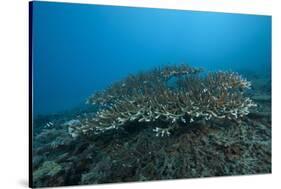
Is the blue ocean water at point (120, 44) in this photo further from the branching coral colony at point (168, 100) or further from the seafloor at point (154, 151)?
the seafloor at point (154, 151)

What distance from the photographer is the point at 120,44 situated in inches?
231

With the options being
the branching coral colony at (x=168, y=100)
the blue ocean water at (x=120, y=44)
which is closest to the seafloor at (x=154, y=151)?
the branching coral colony at (x=168, y=100)

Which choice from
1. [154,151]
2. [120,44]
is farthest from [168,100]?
[120,44]

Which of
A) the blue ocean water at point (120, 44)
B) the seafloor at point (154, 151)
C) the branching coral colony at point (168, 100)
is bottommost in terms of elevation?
the seafloor at point (154, 151)

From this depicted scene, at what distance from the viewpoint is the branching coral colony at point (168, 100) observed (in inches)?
226

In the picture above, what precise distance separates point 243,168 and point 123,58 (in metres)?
1.99

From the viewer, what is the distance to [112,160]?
18.8 feet

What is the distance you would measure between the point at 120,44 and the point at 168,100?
2.78ft

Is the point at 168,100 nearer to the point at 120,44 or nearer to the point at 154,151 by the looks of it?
the point at 154,151

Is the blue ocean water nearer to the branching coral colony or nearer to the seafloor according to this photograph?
the branching coral colony

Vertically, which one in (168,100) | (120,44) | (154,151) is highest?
(120,44)

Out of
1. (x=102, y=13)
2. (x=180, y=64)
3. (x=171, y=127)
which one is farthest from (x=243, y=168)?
(x=102, y=13)

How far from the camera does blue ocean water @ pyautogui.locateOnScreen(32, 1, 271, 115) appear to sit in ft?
18.0

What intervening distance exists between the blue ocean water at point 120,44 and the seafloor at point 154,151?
0.29 m
